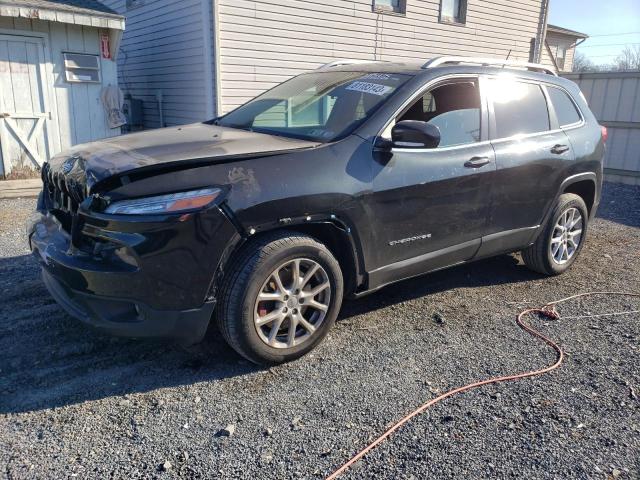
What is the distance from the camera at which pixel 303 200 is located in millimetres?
3154

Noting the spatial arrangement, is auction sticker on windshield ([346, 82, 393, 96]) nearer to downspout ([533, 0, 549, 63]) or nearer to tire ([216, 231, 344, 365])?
tire ([216, 231, 344, 365])

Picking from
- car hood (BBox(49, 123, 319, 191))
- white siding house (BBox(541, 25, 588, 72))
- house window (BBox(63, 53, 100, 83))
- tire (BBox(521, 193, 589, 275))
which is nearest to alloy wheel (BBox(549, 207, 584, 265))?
tire (BBox(521, 193, 589, 275))

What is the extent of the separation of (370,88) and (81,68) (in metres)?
7.39

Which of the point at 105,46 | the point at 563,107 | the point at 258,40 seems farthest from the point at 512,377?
the point at 105,46

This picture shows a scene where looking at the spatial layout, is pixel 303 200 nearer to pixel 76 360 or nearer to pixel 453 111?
pixel 453 111

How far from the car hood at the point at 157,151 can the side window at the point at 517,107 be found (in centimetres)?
173

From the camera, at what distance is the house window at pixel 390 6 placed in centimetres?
1192

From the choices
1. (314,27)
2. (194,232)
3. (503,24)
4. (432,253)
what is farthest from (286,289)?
(503,24)

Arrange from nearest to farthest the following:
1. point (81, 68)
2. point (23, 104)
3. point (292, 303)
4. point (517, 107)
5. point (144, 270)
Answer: point (144, 270)
point (292, 303)
point (517, 107)
point (23, 104)
point (81, 68)

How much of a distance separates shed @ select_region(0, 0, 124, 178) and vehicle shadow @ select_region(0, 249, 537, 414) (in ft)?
18.8

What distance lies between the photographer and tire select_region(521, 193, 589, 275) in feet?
15.9

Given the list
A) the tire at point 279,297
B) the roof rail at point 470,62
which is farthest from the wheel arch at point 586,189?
the tire at point 279,297

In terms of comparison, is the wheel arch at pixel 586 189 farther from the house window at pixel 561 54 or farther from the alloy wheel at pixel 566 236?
the house window at pixel 561 54

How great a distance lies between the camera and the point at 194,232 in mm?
2818
